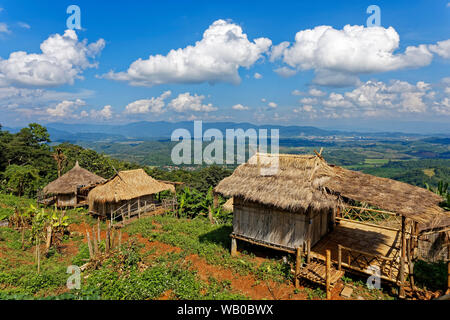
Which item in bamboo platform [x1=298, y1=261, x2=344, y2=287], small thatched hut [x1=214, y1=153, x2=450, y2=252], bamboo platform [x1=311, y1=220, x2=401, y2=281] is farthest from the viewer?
small thatched hut [x1=214, y1=153, x2=450, y2=252]

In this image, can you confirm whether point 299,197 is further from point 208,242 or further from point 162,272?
point 162,272

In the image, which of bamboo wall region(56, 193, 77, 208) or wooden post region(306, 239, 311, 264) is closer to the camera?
wooden post region(306, 239, 311, 264)

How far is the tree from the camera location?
24062 millimetres

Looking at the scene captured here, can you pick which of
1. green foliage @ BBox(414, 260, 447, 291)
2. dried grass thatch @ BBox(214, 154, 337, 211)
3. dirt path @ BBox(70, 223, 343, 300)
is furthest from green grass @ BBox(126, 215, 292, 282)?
green foliage @ BBox(414, 260, 447, 291)

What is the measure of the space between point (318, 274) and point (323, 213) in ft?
10.5

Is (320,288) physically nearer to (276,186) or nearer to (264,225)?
(264,225)

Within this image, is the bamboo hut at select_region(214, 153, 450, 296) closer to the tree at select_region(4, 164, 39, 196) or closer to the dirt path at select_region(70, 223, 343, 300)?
the dirt path at select_region(70, 223, 343, 300)

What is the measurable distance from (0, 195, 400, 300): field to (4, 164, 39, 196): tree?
14031 millimetres

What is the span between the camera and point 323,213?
424 inches

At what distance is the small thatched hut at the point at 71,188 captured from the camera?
20516 mm

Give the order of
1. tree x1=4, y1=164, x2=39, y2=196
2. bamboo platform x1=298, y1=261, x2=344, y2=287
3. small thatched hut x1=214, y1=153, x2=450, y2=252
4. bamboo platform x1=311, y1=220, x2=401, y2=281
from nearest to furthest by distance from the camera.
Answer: bamboo platform x1=298, y1=261, x2=344, y2=287 < bamboo platform x1=311, y1=220, x2=401, y2=281 < small thatched hut x1=214, y1=153, x2=450, y2=252 < tree x1=4, y1=164, x2=39, y2=196
